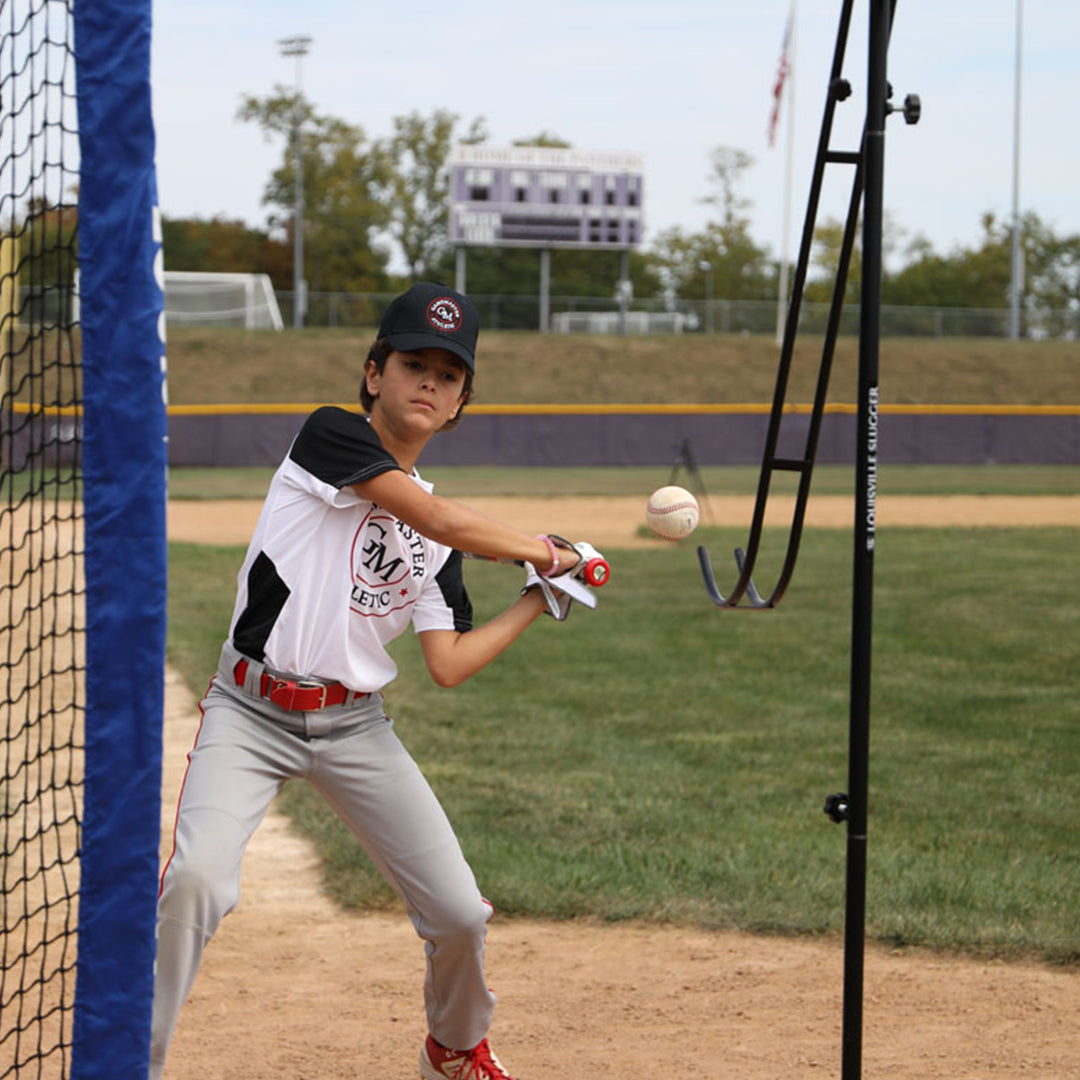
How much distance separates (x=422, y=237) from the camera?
64500 mm

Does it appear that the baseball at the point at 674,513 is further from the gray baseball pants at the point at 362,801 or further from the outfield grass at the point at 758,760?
the outfield grass at the point at 758,760

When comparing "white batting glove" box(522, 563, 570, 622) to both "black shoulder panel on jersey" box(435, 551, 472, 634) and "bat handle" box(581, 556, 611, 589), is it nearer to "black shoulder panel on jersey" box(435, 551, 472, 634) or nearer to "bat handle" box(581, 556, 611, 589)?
"bat handle" box(581, 556, 611, 589)

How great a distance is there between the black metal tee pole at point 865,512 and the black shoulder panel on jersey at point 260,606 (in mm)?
1395

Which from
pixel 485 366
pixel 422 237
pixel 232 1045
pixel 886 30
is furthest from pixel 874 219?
pixel 422 237

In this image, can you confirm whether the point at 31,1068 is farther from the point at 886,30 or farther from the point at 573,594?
the point at 886,30

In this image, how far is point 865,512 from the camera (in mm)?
3227

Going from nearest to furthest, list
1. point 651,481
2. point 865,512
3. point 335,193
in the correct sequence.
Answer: point 865,512
point 651,481
point 335,193

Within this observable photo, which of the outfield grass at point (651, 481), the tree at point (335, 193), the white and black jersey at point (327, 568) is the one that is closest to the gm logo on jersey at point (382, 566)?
the white and black jersey at point (327, 568)

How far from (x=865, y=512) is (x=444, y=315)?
116 cm

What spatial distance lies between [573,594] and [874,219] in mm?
1095

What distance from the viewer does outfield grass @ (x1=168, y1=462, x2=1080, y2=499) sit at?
28.4 metres

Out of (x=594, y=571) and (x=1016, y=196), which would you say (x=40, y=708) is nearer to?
(x=594, y=571)

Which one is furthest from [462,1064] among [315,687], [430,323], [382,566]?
[430,323]

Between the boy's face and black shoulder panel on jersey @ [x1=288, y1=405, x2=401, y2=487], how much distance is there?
0.33 ft
